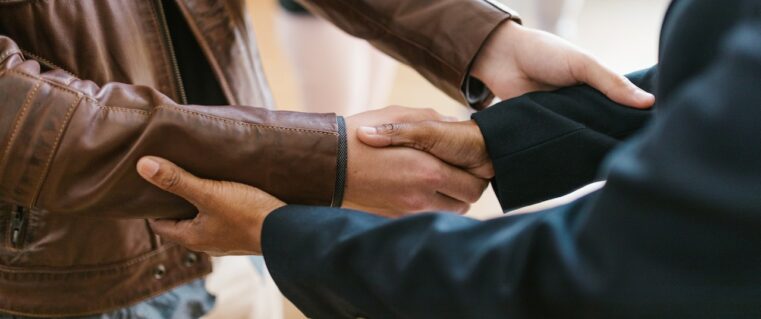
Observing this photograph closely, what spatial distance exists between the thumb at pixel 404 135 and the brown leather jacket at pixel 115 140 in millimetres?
38

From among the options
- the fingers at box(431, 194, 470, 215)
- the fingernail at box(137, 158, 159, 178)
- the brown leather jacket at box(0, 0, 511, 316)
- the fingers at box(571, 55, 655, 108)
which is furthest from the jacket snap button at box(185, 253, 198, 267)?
the fingers at box(571, 55, 655, 108)

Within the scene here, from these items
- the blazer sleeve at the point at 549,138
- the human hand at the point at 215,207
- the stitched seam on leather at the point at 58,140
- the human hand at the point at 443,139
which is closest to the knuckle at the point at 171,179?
the human hand at the point at 215,207

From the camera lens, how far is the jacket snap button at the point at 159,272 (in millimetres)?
940

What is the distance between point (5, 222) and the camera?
0.84m

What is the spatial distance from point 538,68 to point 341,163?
12.1 inches

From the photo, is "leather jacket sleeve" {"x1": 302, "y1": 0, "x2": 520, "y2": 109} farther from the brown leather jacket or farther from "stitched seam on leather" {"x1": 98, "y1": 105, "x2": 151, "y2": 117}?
"stitched seam on leather" {"x1": 98, "y1": 105, "x2": 151, "y2": 117}

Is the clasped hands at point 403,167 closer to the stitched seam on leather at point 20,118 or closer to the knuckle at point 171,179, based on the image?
the knuckle at point 171,179

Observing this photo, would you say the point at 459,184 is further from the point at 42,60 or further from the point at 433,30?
the point at 42,60

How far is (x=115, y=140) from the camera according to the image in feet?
2.54

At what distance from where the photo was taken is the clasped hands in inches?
31.3

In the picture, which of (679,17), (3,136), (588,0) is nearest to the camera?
(679,17)

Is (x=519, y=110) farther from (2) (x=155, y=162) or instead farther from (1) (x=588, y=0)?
(1) (x=588, y=0)

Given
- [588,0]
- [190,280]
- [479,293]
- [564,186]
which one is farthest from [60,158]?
[588,0]

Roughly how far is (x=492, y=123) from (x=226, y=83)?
36 cm
